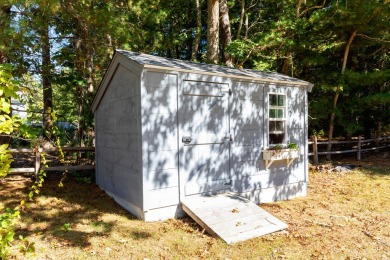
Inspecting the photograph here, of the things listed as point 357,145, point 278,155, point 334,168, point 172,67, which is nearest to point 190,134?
point 172,67

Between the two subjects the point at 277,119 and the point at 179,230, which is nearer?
the point at 179,230

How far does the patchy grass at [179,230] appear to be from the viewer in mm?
4414

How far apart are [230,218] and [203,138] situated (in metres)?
1.78

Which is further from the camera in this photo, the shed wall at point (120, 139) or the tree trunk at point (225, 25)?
the tree trunk at point (225, 25)

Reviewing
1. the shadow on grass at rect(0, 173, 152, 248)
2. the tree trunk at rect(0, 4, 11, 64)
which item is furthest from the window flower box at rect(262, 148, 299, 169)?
the tree trunk at rect(0, 4, 11, 64)

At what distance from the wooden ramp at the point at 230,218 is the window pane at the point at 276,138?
2188mm

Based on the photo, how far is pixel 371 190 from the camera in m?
8.37

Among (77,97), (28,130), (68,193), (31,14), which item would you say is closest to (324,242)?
(28,130)

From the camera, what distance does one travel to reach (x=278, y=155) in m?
7.07

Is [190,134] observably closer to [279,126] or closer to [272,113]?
[272,113]

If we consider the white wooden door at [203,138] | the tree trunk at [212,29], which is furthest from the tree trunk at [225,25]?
the white wooden door at [203,138]

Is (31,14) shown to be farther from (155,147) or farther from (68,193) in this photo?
(155,147)

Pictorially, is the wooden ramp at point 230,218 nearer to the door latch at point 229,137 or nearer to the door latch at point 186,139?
the door latch at point 186,139

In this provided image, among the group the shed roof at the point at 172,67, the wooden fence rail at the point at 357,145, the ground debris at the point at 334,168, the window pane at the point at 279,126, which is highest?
the shed roof at the point at 172,67
